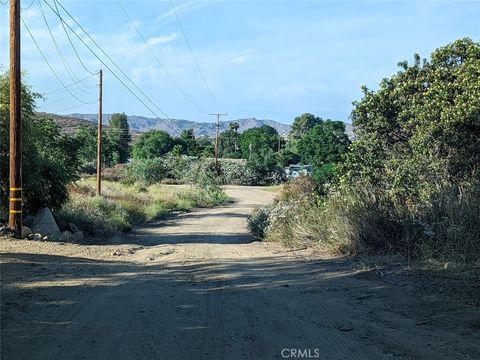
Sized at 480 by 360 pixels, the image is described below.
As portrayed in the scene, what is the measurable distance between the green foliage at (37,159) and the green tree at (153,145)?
67.7m

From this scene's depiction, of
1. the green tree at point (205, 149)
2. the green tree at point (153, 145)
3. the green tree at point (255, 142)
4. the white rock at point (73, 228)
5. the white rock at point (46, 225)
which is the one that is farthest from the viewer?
the green tree at point (255, 142)

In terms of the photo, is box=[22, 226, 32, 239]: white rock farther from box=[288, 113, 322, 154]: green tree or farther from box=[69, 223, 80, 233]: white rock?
box=[288, 113, 322, 154]: green tree

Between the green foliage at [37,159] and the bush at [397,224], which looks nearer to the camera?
the bush at [397,224]

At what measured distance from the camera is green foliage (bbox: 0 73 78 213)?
60.4 feet

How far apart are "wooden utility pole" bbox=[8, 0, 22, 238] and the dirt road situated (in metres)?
2.99

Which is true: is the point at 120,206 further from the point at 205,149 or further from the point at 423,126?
the point at 205,149

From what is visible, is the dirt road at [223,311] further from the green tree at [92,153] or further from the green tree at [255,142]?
the green tree at [255,142]

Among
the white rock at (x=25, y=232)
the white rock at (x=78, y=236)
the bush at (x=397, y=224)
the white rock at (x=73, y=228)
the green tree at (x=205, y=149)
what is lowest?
the white rock at (x=78, y=236)

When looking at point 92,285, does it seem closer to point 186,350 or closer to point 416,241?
point 186,350

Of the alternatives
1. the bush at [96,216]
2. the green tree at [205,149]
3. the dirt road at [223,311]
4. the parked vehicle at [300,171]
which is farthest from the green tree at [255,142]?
the dirt road at [223,311]

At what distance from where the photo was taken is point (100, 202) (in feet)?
85.0

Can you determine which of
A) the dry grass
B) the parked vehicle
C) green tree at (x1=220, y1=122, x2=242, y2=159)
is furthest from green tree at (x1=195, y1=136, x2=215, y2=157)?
the dry grass

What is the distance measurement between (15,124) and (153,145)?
79.3 m

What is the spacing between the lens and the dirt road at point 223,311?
592 cm
